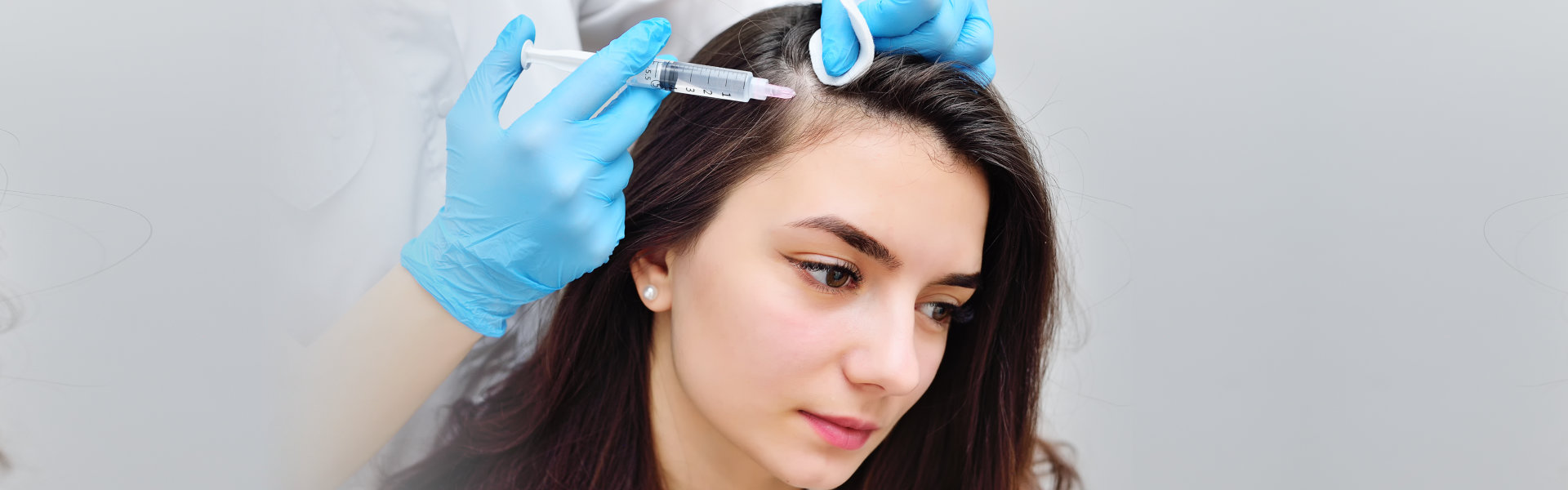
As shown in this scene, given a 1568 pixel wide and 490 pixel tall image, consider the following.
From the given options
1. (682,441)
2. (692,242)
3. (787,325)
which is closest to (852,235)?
(787,325)

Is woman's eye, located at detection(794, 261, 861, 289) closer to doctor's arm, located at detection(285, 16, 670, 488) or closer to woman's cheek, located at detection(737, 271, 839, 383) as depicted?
woman's cheek, located at detection(737, 271, 839, 383)

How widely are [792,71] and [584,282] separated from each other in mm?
513

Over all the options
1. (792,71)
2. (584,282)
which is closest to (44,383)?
(584,282)

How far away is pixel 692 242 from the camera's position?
1.32 meters

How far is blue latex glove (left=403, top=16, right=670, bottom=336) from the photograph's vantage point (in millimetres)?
1234

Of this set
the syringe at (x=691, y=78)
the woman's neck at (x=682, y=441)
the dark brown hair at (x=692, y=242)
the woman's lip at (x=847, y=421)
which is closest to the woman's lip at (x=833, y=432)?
the woman's lip at (x=847, y=421)

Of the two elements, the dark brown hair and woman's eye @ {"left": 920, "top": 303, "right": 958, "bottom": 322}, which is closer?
the dark brown hair

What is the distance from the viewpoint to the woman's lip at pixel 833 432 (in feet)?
4.29

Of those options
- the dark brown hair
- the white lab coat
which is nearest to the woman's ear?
the dark brown hair

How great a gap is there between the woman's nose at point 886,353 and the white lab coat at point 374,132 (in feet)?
2.74

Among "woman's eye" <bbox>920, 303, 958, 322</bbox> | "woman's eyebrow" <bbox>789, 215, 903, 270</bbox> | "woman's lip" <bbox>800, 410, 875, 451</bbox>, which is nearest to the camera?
"woman's eyebrow" <bbox>789, 215, 903, 270</bbox>

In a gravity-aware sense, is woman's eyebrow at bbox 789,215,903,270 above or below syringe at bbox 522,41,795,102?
below

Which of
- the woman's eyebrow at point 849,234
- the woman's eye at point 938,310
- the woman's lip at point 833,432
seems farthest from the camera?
the woman's eye at point 938,310

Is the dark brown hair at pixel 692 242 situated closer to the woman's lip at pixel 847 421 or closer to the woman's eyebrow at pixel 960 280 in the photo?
the woman's eyebrow at pixel 960 280
